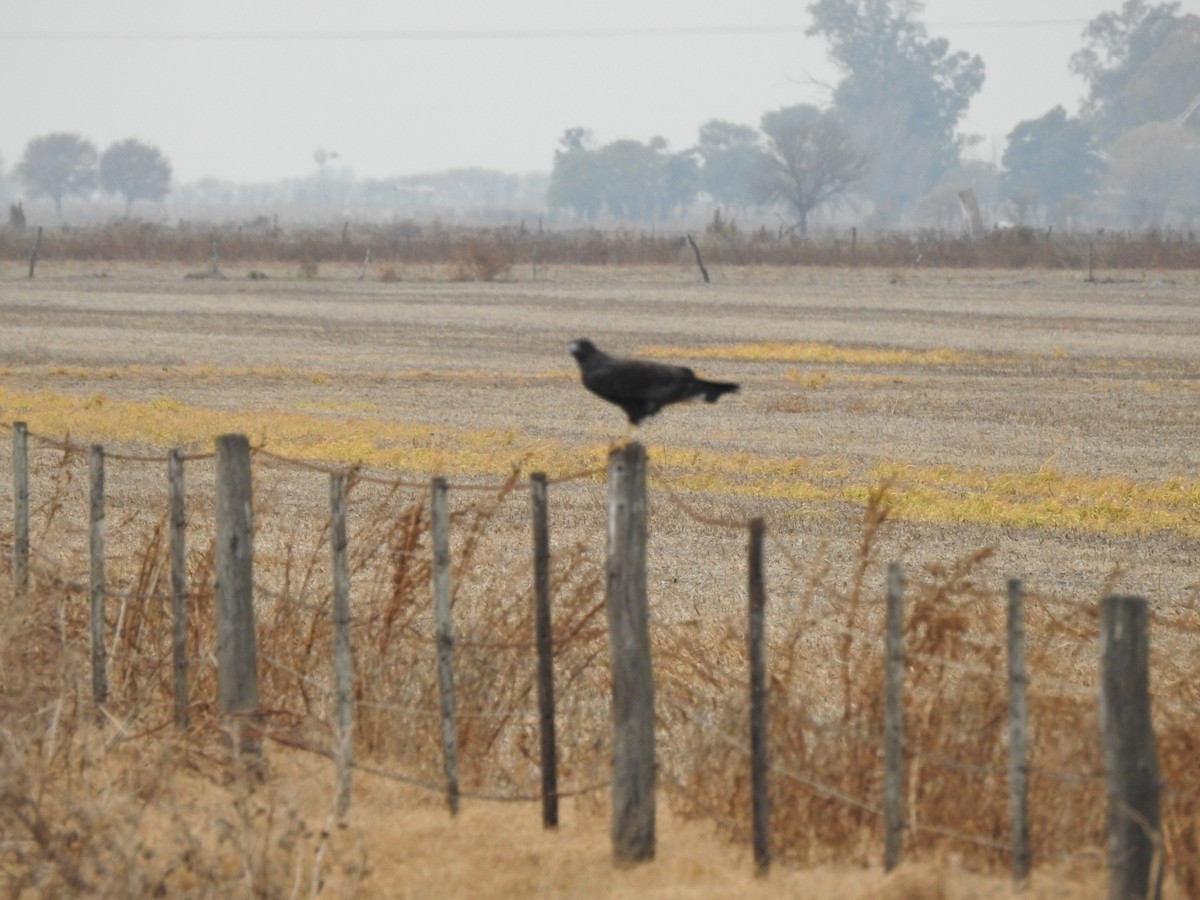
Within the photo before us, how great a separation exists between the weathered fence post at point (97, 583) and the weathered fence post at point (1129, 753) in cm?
469

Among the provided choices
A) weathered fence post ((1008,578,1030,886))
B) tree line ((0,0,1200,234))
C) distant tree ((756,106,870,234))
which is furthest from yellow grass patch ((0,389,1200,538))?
tree line ((0,0,1200,234))

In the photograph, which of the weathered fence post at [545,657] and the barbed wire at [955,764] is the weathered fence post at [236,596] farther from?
the barbed wire at [955,764]

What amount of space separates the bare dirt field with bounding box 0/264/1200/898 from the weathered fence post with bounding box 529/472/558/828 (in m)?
0.18

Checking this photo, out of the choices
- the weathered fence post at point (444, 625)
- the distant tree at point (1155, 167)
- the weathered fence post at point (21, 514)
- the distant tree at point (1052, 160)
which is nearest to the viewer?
the weathered fence post at point (444, 625)

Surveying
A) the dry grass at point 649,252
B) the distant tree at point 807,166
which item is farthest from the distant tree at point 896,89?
the dry grass at point 649,252

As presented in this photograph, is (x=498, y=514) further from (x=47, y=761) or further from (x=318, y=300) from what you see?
(x=318, y=300)

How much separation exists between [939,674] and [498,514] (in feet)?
29.9

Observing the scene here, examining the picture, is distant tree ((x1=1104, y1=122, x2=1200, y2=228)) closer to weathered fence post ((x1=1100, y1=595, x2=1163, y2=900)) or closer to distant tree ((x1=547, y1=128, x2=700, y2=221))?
distant tree ((x1=547, y1=128, x2=700, y2=221))

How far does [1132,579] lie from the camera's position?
13508 millimetres

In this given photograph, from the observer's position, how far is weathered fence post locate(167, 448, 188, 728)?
8.09 metres

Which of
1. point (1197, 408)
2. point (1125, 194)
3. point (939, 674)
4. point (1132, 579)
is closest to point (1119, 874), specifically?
point (939, 674)

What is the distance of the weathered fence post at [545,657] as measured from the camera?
7113 millimetres

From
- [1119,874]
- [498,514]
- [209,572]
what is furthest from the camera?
[498,514]

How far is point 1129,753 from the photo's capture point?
5.50 metres
